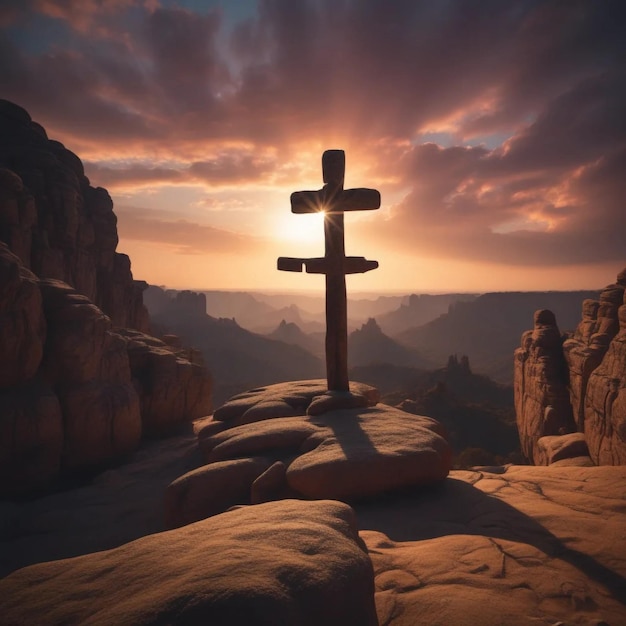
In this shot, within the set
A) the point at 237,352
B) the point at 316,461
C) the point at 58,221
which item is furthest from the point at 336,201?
the point at 237,352

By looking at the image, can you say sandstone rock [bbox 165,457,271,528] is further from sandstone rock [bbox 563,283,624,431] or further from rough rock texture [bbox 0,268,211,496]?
sandstone rock [bbox 563,283,624,431]

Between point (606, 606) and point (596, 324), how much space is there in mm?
16500

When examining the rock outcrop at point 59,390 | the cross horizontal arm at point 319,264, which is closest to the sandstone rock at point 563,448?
the cross horizontal arm at point 319,264

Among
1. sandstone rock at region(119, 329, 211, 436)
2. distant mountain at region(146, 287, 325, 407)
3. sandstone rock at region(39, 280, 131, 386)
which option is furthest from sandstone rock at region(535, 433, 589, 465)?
distant mountain at region(146, 287, 325, 407)

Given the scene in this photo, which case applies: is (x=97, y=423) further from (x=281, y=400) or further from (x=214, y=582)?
(x=214, y=582)

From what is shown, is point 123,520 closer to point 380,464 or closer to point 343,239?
point 380,464

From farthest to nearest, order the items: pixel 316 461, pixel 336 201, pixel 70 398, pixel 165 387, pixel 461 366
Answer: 1. pixel 461 366
2. pixel 165 387
3. pixel 70 398
4. pixel 336 201
5. pixel 316 461

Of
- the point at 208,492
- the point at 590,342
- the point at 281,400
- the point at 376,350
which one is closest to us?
the point at 208,492

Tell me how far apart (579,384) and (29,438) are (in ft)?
65.2

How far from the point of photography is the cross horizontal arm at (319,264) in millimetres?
10047

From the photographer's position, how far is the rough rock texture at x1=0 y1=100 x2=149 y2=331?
69.4 ft

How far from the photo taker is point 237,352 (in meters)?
85.0

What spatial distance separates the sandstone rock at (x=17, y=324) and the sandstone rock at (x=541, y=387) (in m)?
19.3

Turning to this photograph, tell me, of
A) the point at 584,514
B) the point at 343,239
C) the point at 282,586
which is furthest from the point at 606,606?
the point at 343,239
